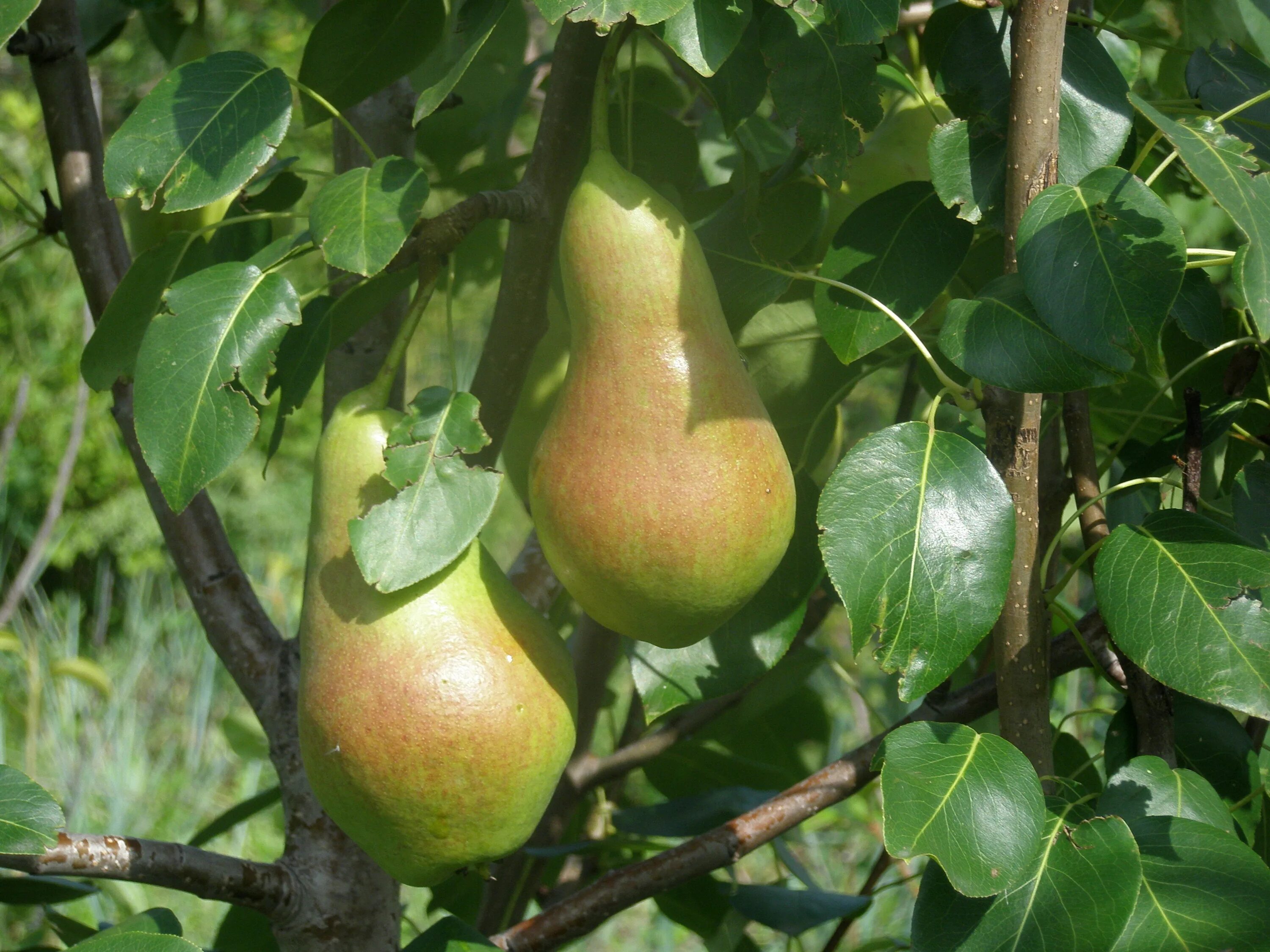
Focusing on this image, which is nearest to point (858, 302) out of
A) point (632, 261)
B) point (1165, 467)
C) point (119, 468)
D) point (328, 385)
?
point (632, 261)

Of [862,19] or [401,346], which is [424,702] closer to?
[401,346]

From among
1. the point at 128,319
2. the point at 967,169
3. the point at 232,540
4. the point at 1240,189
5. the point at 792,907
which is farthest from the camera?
the point at 232,540

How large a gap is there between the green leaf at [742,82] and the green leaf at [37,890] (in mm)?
625

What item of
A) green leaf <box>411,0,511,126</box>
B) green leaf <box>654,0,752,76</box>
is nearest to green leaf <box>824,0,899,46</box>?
green leaf <box>654,0,752,76</box>

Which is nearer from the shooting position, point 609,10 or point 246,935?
point 609,10

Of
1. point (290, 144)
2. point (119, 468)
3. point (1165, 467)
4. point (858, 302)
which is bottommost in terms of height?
point (119, 468)

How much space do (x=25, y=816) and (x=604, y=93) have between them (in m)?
0.41

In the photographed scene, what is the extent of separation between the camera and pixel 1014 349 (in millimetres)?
464

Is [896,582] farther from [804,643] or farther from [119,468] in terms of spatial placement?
[119,468]

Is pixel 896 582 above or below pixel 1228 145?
below

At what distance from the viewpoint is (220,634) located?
765mm

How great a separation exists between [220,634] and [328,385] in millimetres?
191

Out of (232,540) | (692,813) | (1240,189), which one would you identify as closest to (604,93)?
(1240,189)

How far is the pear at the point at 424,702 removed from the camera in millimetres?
500
